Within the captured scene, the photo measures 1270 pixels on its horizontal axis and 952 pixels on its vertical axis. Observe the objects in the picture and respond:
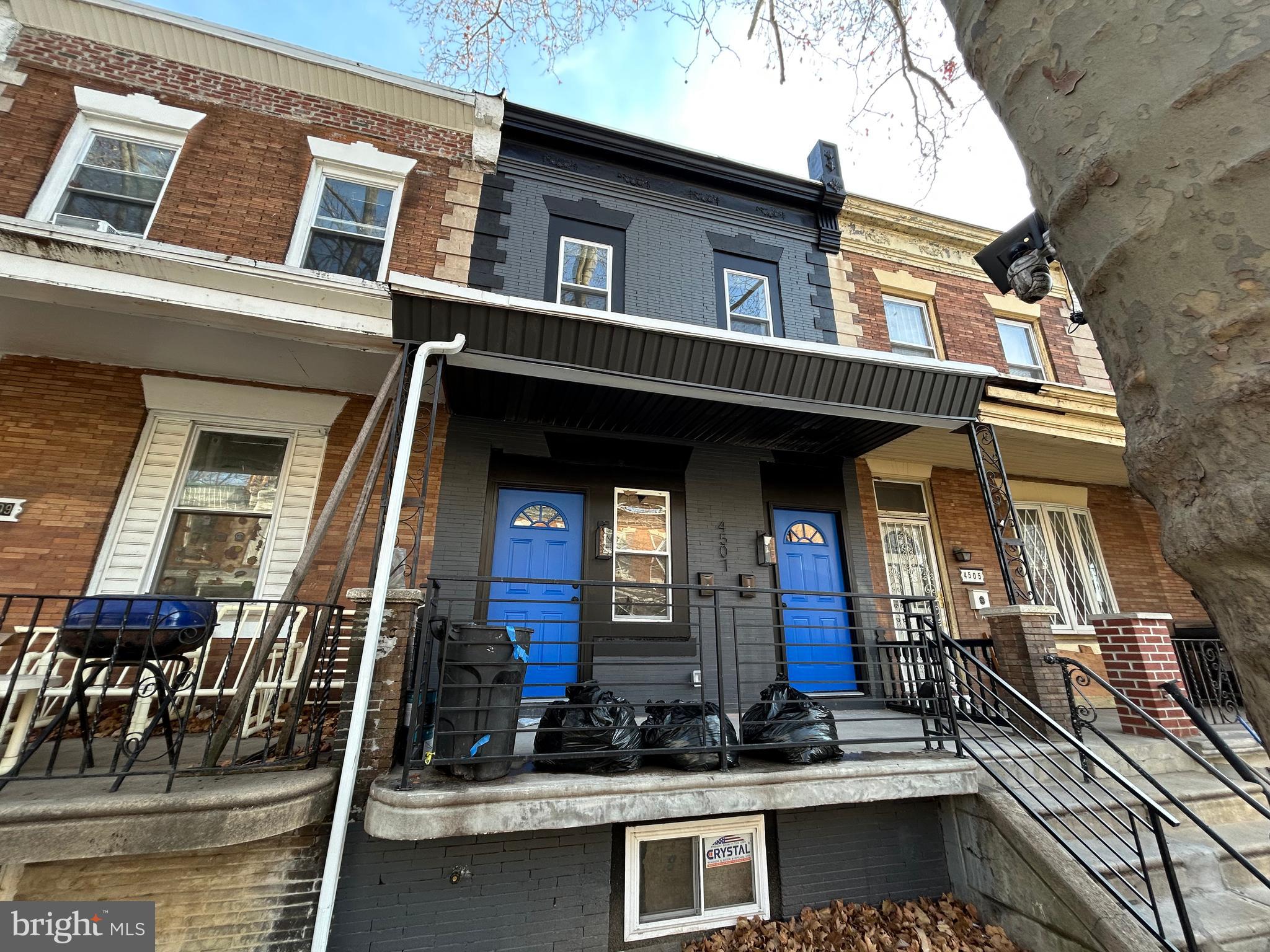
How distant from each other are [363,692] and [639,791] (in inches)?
67.8

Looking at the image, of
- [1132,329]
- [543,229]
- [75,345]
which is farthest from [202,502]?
[1132,329]

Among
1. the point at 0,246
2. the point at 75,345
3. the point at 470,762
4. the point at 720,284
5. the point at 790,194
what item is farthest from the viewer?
the point at 790,194

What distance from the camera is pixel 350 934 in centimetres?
304

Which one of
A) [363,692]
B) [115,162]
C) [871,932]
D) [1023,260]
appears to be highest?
[115,162]

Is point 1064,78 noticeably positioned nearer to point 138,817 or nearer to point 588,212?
point 138,817

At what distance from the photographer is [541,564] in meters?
5.62

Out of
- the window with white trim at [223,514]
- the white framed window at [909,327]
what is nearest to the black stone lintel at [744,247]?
the white framed window at [909,327]

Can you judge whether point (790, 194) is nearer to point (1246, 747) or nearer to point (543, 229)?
point (543, 229)

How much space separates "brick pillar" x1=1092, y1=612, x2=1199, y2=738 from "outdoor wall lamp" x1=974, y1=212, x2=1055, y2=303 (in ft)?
10.4

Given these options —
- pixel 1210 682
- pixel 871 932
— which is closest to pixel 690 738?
pixel 871 932

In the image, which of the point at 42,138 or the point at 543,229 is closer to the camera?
the point at 42,138

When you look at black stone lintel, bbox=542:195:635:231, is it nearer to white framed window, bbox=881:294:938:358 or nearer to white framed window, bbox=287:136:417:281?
white framed window, bbox=287:136:417:281

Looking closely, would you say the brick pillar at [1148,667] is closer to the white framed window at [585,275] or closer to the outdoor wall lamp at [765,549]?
the outdoor wall lamp at [765,549]

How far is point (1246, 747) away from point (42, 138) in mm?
12663
